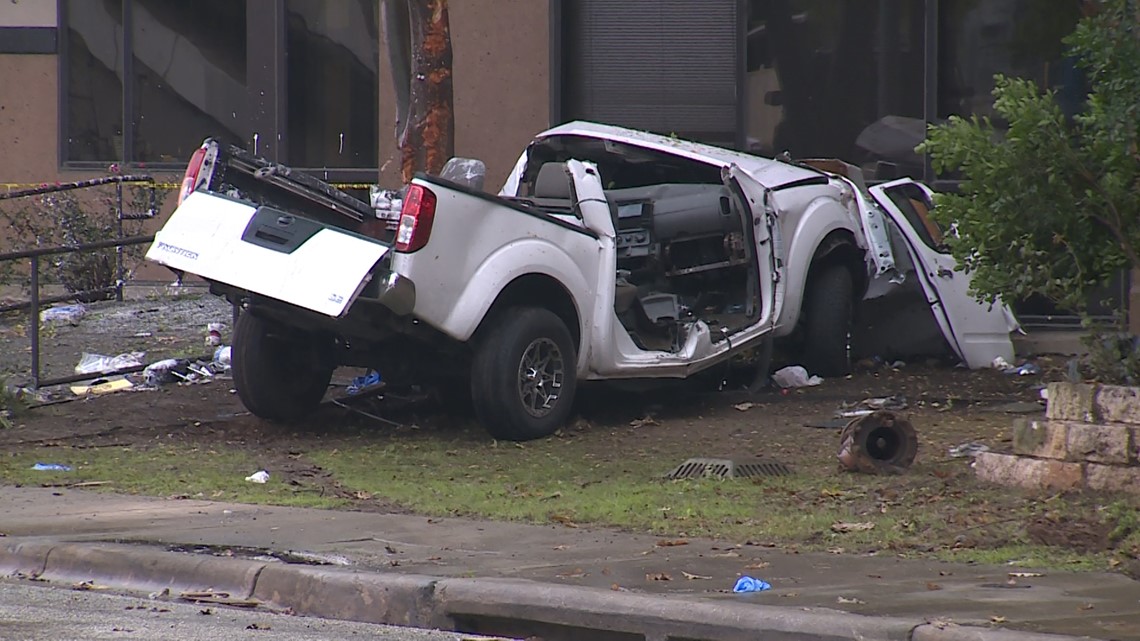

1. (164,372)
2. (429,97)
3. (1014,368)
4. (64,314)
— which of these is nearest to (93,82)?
(64,314)

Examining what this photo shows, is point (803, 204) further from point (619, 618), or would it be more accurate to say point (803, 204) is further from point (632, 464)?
point (619, 618)

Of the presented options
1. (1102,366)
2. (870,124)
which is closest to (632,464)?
(1102,366)

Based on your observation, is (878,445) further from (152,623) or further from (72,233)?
(72,233)

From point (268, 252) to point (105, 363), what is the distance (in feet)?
12.5

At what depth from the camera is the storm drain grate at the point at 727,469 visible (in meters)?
9.71

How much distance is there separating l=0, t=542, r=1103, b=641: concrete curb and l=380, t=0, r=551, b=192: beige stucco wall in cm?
1010

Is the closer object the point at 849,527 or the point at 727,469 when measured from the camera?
the point at 849,527

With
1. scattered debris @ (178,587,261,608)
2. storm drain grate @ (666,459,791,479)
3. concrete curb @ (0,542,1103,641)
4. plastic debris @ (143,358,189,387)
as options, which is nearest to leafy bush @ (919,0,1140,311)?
storm drain grate @ (666,459,791,479)

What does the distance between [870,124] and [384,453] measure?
25.1 ft

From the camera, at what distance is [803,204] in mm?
13016

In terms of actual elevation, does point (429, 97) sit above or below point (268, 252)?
above

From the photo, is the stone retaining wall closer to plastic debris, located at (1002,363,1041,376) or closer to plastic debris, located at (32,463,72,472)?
plastic debris, located at (1002,363,1041,376)

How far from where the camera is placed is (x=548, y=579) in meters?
7.01

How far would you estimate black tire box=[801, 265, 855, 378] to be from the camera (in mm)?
13367
